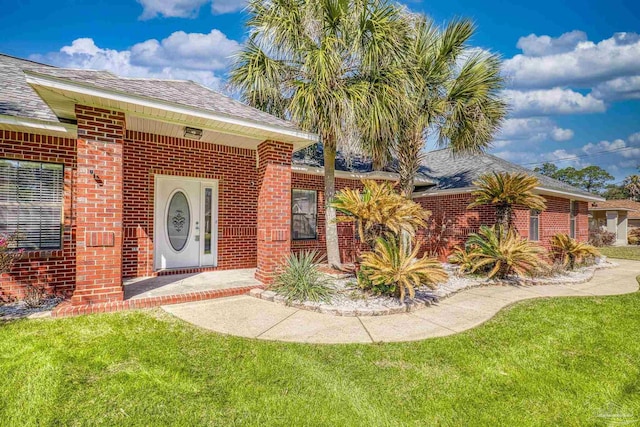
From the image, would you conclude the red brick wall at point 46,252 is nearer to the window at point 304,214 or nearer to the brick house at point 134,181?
the brick house at point 134,181

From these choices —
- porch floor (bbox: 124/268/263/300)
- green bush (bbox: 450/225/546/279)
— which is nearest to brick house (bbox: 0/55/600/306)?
porch floor (bbox: 124/268/263/300)

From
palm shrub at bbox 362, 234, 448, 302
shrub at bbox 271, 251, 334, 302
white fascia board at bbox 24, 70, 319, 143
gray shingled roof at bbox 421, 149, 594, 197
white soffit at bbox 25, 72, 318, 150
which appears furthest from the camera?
gray shingled roof at bbox 421, 149, 594, 197

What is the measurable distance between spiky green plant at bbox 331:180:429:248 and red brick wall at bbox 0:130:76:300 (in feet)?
16.5

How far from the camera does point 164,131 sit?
655 centimetres

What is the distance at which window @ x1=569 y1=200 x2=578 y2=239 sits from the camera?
46.7 ft

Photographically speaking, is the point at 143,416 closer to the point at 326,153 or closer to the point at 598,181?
the point at 326,153

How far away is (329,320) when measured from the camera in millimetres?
4820

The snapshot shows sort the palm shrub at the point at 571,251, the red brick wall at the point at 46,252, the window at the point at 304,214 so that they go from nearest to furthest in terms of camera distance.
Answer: the red brick wall at the point at 46,252
the window at the point at 304,214
the palm shrub at the point at 571,251

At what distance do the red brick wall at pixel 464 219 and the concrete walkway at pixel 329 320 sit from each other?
15.7 feet

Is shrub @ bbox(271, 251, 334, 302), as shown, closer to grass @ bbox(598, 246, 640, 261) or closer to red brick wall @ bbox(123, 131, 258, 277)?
red brick wall @ bbox(123, 131, 258, 277)

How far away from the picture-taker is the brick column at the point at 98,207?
4586mm

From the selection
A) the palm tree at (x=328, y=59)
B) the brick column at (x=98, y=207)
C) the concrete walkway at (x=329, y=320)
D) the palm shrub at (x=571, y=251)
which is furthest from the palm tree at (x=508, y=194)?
the brick column at (x=98, y=207)

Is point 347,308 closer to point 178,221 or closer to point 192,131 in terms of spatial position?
point 192,131

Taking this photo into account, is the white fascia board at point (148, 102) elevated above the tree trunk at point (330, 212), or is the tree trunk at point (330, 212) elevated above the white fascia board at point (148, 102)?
the white fascia board at point (148, 102)
